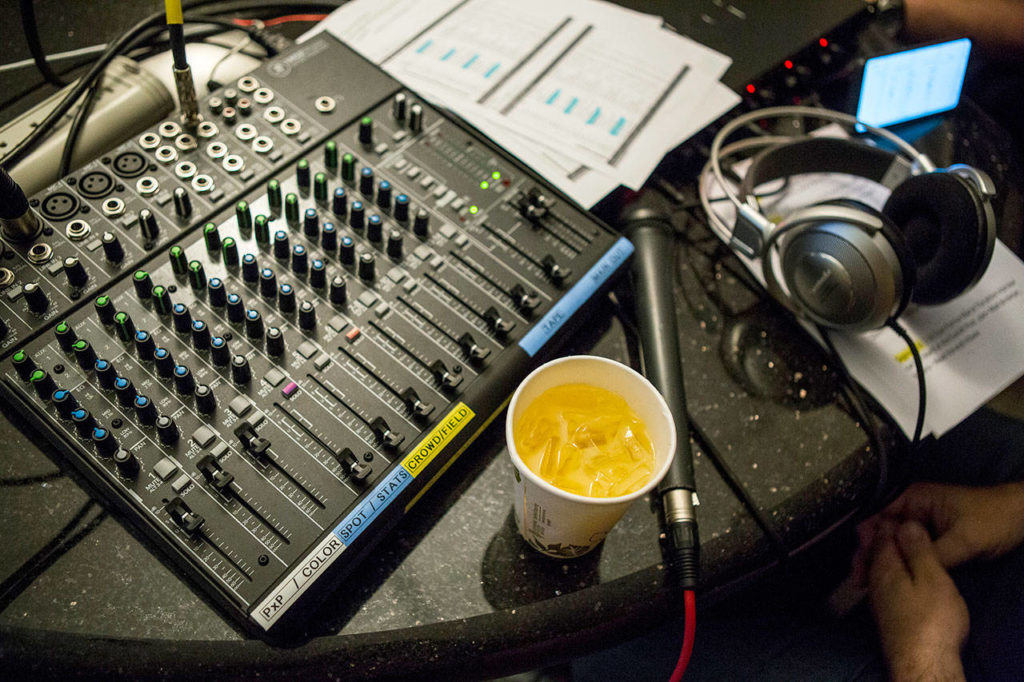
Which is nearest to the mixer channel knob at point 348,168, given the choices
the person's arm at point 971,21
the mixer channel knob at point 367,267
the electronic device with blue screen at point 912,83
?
the mixer channel knob at point 367,267

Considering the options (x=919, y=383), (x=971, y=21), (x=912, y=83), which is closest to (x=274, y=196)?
(x=919, y=383)

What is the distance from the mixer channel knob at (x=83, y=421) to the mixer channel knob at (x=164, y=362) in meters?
0.06

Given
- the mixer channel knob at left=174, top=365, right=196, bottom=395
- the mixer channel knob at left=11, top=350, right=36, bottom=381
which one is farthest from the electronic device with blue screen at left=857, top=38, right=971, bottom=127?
the mixer channel knob at left=11, top=350, right=36, bottom=381

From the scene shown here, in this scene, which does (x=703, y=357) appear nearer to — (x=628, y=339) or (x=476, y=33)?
(x=628, y=339)

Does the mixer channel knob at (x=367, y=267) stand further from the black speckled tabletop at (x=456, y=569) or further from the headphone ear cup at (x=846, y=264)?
the headphone ear cup at (x=846, y=264)

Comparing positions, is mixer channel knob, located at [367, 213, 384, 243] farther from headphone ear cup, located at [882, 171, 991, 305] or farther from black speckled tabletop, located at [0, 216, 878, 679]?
headphone ear cup, located at [882, 171, 991, 305]

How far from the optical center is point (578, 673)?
2.85ft

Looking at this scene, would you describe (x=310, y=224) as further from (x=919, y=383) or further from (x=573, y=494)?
(x=919, y=383)

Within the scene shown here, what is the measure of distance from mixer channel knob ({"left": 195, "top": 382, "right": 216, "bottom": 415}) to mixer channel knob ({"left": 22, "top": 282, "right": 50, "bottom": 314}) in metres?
0.16

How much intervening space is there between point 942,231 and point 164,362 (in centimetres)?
83

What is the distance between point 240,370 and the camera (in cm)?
60

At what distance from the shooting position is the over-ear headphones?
737mm

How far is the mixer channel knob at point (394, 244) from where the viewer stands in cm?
71

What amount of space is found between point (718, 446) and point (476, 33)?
0.68 m
